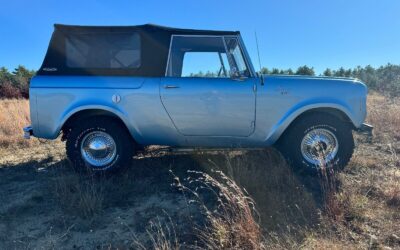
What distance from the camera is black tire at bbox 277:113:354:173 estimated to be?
4.84m

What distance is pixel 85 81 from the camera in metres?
4.79

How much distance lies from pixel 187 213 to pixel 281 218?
0.93 metres

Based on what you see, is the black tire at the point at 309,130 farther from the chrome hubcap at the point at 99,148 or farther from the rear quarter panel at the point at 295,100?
the chrome hubcap at the point at 99,148

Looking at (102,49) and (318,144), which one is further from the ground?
(102,49)

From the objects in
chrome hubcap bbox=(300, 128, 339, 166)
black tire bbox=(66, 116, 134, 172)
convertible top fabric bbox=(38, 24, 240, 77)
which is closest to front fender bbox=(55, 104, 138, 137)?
black tire bbox=(66, 116, 134, 172)

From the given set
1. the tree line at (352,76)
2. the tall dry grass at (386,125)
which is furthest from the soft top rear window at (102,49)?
the tree line at (352,76)

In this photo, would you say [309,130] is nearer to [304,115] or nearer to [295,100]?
[304,115]

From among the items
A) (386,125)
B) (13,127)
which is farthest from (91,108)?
(386,125)

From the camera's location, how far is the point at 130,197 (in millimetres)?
4312

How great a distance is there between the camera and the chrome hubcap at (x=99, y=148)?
4.92 m

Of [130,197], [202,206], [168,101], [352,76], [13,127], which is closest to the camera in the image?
[202,206]

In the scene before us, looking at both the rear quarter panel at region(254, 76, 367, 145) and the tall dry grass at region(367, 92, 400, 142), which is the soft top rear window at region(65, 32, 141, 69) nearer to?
the rear quarter panel at region(254, 76, 367, 145)

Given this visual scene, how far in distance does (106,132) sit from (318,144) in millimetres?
2760

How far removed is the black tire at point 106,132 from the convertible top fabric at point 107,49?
65cm
